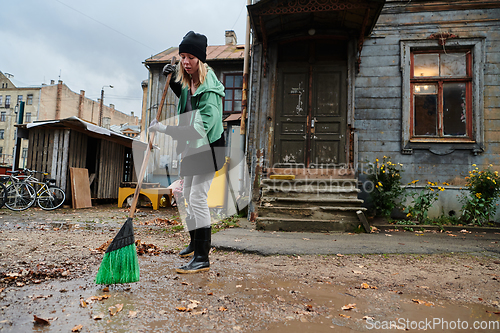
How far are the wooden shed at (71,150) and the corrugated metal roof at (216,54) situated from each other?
5.40 m

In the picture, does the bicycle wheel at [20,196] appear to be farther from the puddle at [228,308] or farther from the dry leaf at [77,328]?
the dry leaf at [77,328]

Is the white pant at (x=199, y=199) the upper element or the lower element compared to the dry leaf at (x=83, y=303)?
upper

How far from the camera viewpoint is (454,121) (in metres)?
6.76

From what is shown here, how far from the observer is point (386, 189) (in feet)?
20.6

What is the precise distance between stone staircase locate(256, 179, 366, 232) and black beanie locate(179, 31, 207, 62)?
3.18 metres

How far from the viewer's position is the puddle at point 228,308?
68.1 inches

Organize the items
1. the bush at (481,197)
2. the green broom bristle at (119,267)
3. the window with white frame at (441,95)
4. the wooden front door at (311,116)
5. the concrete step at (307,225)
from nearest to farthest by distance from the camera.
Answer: the green broom bristle at (119,267) → the concrete step at (307,225) → the bush at (481,197) → the window with white frame at (441,95) → the wooden front door at (311,116)

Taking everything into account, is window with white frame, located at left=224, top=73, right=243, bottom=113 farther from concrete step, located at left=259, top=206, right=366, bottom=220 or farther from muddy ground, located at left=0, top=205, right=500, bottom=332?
muddy ground, located at left=0, top=205, right=500, bottom=332

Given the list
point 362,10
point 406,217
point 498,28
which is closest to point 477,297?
point 406,217

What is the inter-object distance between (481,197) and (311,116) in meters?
3.65

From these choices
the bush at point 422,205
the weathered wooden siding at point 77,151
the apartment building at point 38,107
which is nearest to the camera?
the bush at point 422,205

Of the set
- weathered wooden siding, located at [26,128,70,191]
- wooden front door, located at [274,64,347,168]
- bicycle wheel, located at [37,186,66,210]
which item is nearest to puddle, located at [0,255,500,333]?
wooden front door, located at [274,64,347,168]

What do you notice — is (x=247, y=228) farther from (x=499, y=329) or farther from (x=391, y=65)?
(x=391, y=65)

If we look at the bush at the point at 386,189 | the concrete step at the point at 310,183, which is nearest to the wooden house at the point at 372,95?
the concrete step at the point at 310,183
